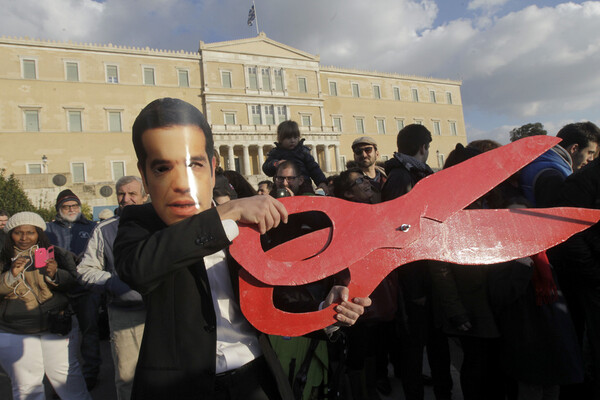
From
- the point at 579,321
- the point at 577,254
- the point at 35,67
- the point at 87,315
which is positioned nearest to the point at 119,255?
the point at 577,254

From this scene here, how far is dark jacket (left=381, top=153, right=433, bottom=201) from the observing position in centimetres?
259

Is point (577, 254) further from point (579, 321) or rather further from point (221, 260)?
point (221, 260)

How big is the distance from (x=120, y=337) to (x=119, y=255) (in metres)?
2.14

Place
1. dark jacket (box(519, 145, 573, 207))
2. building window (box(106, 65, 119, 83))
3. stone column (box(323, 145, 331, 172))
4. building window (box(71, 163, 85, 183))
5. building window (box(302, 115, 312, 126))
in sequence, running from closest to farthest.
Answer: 1. dark jacket (box(519, 145, 573, 207))
2. building window (box(71, 163, 85, 183))
3. building window (box(106, 65, 119, 83))
4. stone column (box(323, 145, 331, 172))
5. building window (box(302, 115, 312, 126))

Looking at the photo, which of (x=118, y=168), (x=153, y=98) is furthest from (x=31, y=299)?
(x=153, y=98)

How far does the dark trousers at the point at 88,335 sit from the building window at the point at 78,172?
29.9 m

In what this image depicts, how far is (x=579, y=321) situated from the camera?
2.75m

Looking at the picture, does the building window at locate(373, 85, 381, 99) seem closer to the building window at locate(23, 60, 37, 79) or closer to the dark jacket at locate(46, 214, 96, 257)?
the building window at locate(23, 60, 37, 79)

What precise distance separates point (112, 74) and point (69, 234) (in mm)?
31424

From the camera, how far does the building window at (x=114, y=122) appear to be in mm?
30766

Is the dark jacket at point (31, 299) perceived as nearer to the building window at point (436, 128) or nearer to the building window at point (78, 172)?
the building window at point (78, 172)

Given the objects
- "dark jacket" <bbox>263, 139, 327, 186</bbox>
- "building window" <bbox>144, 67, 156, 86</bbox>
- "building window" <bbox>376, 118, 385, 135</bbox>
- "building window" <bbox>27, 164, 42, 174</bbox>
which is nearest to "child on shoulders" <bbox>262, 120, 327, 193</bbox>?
"dark jacket" <bbox>263, 139, 327, 186</bbox>

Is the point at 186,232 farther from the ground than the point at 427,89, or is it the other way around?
the point at 427,89

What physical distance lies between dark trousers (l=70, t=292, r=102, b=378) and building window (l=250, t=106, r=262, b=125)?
32.0m
